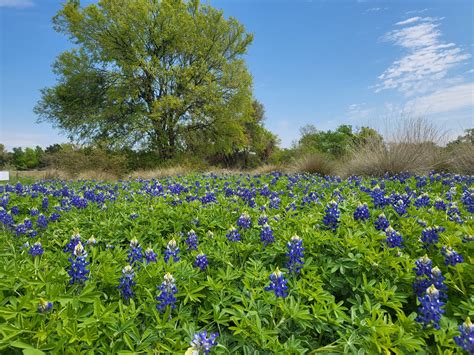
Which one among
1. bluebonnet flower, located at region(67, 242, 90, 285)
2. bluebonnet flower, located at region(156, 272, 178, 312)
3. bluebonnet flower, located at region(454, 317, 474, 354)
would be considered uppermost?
bluebonnet flower, located at region(67, 242, 90, 285)

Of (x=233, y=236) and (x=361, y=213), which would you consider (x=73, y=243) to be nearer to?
(x=233, y=236)

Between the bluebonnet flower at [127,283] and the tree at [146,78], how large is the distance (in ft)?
65.3

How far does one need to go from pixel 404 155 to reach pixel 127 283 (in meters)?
9.31

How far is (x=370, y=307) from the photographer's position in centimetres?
162

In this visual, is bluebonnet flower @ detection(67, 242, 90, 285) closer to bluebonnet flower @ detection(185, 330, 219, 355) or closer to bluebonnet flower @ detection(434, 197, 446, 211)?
bluebonnet flower @ detection(185, 330, 219, 355)

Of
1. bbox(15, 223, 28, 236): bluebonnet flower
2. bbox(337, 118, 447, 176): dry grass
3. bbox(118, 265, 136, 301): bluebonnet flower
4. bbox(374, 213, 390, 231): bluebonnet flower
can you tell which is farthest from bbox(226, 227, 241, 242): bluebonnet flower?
bbox(337, 118, 447, 176): dry grass

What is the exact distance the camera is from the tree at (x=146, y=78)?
71.1ft

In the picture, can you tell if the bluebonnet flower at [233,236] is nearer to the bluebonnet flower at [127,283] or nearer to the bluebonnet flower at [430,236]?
the bluebonnet flower at [127,283]

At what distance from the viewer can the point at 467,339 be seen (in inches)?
50.0

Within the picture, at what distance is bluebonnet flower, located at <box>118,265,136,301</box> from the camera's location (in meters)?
1.68

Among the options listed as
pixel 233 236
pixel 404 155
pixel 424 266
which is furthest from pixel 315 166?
pixel 424 266

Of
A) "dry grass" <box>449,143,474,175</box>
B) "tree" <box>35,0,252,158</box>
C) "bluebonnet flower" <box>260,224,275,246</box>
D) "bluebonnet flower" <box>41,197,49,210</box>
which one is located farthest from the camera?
"tree" <box>35,0,252,158</box>

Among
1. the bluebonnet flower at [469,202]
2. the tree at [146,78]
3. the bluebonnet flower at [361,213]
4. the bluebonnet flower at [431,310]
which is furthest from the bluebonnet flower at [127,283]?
the tree at [146,78]

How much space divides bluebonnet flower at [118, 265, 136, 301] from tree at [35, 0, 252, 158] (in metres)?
19.9
